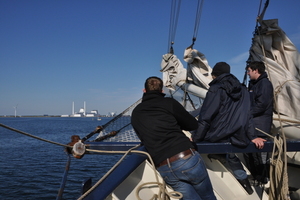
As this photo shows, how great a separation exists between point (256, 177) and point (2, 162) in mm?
15466

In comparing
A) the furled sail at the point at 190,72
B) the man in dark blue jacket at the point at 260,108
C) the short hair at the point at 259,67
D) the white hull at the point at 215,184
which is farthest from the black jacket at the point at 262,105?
the furled sail at the point at 190,72

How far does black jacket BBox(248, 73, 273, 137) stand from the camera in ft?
10.1

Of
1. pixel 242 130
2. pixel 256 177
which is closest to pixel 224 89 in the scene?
pixel 242 130

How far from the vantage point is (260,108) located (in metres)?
3.07

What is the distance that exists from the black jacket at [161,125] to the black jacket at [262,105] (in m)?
1.38

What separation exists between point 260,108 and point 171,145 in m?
1.62

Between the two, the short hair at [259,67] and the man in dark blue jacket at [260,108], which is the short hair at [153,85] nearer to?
the man in dark blue jacket at [260,108]

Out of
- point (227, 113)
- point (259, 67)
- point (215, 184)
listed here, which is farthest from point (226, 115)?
point (259, 67)

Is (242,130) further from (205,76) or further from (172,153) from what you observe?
(205,76)

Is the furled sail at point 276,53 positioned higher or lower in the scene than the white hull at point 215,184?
higher

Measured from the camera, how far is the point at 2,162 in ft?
48.7

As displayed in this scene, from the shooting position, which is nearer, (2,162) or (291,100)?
(291,100)

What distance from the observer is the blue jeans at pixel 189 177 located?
6.33ft

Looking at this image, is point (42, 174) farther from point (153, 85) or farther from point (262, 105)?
point (153, 85)
